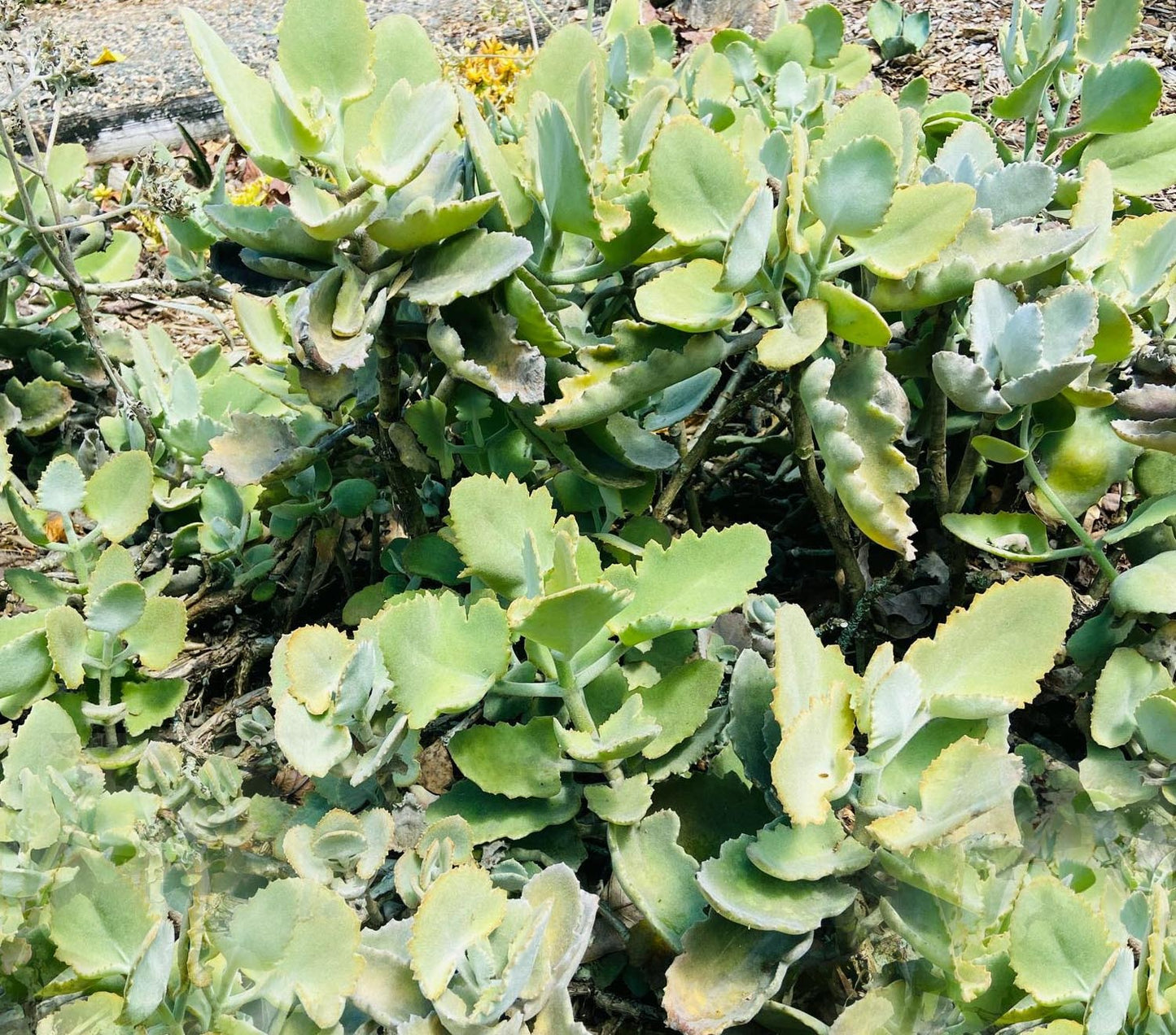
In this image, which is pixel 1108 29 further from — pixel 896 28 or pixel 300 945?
pixel 896 28

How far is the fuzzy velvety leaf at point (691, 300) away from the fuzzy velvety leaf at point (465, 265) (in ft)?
0.36

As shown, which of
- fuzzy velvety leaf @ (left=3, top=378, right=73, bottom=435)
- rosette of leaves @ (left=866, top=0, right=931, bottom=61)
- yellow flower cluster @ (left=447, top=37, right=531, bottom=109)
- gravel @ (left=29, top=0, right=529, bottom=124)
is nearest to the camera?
fuzzy velvety leaf @ (left=3, top=378, right=73, bottom=435)

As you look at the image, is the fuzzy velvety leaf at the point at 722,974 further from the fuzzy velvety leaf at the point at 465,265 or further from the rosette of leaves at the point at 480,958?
the fuzzy velvety leaf at the point at 465,265

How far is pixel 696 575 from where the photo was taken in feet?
3.01

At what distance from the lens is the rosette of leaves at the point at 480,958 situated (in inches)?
27.9

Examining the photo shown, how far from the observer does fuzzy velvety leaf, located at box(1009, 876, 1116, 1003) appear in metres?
0.72

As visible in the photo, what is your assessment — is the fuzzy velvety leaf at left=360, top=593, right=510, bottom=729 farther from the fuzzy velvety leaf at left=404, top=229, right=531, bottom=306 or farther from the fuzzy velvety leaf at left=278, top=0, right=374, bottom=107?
the fuzzy velvety leaf at left=278, top=0, right=374, bottom=107

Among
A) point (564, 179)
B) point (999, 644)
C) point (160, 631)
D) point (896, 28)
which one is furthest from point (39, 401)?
point (896, 28)

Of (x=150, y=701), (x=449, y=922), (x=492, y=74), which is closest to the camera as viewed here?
(x=449, y=922)

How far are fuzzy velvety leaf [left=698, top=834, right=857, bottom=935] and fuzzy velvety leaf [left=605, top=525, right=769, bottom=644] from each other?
187 millimetres

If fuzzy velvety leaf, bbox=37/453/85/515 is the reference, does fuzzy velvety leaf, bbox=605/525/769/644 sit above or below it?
above

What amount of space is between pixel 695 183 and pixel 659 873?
1.83 ft

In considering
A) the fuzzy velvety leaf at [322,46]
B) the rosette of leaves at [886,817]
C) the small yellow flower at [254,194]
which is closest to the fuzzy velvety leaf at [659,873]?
the rosette of leaves at [886,817]

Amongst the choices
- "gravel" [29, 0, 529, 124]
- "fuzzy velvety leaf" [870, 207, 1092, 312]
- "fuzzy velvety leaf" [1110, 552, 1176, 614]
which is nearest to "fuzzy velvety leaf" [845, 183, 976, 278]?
"fuzzy velvety leaf" [870, 207, 1092, 312]
